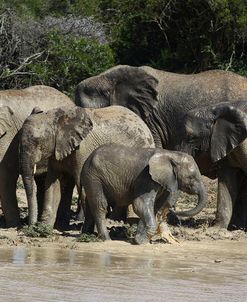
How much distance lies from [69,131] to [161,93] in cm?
313

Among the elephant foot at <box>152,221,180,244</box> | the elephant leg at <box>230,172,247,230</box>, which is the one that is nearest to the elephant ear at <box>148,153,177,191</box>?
the elephant foot at <box>152,221,180,244</box>

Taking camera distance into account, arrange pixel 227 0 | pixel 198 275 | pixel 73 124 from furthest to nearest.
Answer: pixel 227 0 < pixel 73 124 < pixel 198 275

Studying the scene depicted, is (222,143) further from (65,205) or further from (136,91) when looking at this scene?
(136,91)

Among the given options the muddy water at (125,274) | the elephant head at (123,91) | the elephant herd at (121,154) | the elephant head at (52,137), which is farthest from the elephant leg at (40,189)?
the muddy water at (125,274)

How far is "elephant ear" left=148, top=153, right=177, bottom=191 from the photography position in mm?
12531

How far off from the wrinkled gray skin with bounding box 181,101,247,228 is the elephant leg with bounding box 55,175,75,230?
1457mm

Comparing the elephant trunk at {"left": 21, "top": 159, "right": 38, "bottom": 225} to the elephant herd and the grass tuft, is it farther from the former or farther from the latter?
the grass tuft

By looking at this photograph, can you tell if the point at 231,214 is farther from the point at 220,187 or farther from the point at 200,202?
the point at 200,202

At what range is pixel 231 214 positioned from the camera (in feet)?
48.0

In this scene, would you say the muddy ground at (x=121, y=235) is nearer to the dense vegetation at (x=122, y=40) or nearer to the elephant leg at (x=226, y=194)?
the elephant leg at (x=226, y=194)

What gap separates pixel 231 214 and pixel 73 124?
2.38 metres

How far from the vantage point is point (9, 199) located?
14438mm

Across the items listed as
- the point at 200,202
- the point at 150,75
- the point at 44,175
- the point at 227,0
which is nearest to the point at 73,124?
the point at 44,175

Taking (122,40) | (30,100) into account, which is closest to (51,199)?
(30,100)
